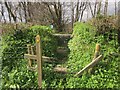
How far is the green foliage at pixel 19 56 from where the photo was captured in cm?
486

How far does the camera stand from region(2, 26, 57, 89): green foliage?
486 cm

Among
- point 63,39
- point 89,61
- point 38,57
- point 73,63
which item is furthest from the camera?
point 63,39

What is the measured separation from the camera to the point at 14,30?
6.46 m

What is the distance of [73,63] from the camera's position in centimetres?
551

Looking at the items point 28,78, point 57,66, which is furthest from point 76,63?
point 28,78

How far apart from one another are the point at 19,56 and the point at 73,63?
4.58 feet

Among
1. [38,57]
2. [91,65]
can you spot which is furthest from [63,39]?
[38,57]

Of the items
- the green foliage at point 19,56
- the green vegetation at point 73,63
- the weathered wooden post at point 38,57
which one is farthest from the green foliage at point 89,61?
the green foliage at point 19,56

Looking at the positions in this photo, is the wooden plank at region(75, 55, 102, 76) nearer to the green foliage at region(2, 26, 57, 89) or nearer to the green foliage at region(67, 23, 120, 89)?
the green foliage at region(67, 23, 120, 89)

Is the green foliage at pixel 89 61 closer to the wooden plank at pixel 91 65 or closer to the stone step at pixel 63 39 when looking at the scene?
the wooden plank at pixel 91 65

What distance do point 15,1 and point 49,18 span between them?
1870 mm

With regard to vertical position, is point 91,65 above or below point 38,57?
below

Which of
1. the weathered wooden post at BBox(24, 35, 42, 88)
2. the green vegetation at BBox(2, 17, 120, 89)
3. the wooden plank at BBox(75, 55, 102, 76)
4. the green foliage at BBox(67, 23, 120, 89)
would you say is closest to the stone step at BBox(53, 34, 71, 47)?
the green vegetation at BBox(2, 17, 120, 89)

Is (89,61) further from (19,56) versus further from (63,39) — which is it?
(63,39)
